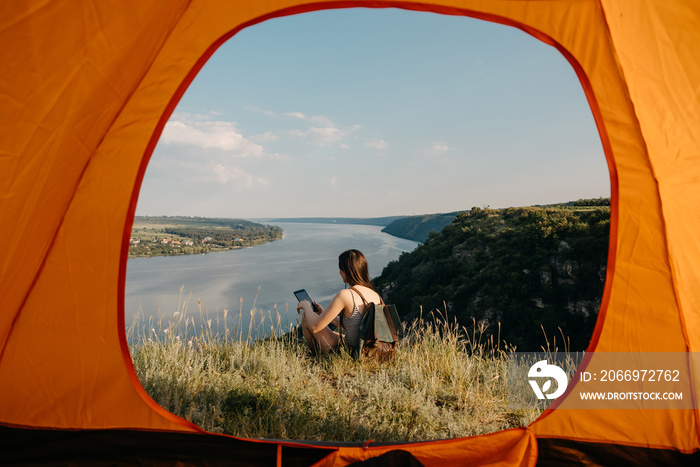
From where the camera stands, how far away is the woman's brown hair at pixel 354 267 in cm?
314

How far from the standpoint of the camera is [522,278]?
69.4 feet

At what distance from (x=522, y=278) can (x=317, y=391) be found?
69.3 ft

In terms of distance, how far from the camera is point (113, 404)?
6.47 ft

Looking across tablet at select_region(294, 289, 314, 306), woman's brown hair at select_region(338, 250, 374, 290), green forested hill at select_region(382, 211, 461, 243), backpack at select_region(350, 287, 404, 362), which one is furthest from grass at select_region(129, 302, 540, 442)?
green forested hill at select_region(382, 211, 461, 243)

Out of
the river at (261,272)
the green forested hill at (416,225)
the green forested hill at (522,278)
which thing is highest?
the green forested hill at (416,225)

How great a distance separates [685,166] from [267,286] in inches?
1626

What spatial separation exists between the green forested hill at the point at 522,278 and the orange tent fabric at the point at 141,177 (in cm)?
1747

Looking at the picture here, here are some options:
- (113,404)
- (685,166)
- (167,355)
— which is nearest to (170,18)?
(113,404)

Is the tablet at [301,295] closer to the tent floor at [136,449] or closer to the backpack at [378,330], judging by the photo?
the backpack at [378,330]

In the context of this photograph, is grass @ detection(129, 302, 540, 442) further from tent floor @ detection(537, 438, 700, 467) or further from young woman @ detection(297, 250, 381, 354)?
tent floor @ detection(537, 438, 700, 467)
